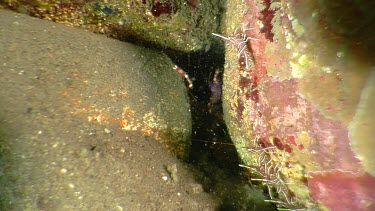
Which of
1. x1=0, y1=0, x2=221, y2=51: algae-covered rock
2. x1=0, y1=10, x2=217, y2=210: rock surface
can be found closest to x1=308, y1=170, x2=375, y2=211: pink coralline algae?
x1=0, y1=10, x2=217, y2=210: rock surface

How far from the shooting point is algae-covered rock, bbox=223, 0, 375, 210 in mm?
1420

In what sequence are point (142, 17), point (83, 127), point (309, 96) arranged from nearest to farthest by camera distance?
point (309, 96) < point (83, 127) < point (142, 17)

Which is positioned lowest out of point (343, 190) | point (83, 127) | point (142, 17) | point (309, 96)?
point (83, 127)

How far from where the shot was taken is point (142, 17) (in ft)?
9.06

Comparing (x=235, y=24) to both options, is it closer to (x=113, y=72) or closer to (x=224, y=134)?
(x=113, y=72)

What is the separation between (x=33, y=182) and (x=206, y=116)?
2.15 meters

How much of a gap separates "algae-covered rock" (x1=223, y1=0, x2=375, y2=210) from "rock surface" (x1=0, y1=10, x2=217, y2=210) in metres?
0.76

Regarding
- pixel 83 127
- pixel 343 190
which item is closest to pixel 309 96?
pixel 343 190

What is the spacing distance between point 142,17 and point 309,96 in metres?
1.92

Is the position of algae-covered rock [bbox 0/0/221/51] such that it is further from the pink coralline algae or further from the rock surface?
the pink coralline algae

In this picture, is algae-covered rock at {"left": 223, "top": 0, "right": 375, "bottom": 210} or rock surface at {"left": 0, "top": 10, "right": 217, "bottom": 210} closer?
algae-covered rock at {"left": 223, "top": 0, "right": 375, "bottom": 210}

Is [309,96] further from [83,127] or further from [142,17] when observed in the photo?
[142,17]

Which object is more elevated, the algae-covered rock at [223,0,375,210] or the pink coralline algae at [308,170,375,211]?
the algae-covered rock at [223,0,375,210]

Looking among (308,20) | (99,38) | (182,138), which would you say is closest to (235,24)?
(308,20)
